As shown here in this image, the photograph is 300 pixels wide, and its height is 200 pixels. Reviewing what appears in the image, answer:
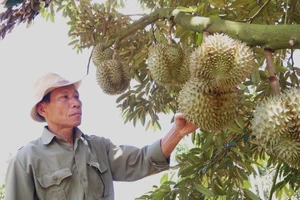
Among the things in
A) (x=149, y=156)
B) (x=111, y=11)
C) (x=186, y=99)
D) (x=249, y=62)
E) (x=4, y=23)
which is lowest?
(x=149, y=156)

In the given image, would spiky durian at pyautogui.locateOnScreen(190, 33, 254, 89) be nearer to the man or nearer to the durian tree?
the durian tree

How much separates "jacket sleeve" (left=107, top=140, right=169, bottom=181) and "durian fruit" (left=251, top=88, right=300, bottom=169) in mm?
983

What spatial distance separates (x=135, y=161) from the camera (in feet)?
7.27

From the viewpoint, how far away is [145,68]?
275cm

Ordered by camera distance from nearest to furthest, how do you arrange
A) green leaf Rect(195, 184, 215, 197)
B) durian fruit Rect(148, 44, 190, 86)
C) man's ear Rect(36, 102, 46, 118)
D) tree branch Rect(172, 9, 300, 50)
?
tree branch Rect(172, 9, 300, 50) → durian fruit Rect(148, 44, 190, 86) → green leaf Rect(195, 184, 215, 197) → man's ear Rect(36, 102, 46, 118)

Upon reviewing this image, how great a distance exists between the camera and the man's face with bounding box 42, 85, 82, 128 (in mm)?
2271

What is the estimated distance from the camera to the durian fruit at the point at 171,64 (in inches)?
62.4

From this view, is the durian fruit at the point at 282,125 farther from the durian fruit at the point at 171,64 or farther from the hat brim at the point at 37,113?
the hat brim at the point at 37,113

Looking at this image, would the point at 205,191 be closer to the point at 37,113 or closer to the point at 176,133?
the point at 176,133

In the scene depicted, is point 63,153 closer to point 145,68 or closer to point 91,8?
A: point 145,68

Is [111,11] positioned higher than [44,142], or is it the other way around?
[111,11]

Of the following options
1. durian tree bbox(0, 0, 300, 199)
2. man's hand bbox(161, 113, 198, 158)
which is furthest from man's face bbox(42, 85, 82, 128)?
man's hand bbox(161, 113, 198, 158)

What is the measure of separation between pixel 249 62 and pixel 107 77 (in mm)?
1086

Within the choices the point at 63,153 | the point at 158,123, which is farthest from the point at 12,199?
the point at 158,123
